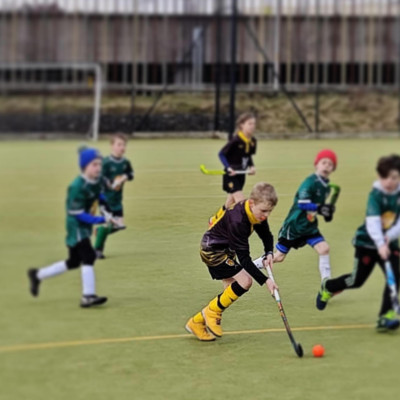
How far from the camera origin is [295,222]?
7.75m

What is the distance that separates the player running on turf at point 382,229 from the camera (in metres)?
5.68

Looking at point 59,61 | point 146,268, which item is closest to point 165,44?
point 59,61

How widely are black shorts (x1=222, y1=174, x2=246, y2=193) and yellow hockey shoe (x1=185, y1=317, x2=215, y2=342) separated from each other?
2122 mm

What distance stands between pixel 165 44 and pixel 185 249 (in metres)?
29.2

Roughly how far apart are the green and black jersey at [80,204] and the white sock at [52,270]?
6.1 inches

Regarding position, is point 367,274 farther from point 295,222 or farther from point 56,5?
point 56,5

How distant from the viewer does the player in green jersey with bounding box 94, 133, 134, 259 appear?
7746 mm

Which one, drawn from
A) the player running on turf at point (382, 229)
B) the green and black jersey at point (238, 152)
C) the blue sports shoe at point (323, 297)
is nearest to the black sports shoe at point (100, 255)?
the blue sports shoe at point (323, 297)

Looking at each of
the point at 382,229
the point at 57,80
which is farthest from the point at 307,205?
the point at 57,80

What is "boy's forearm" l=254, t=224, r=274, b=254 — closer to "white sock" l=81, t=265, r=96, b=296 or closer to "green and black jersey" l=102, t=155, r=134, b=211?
"white sock" l=81, t=265, r=96, b=296

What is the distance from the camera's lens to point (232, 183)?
1027 cm

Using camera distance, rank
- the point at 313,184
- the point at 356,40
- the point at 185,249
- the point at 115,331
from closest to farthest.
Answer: the point at 115,331 → the point at 313,184 → the point at 185,249 → the point at 356,40

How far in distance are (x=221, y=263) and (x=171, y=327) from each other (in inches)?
25.3

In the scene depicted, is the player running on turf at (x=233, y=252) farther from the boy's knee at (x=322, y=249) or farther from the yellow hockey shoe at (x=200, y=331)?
the boy's knee at (x=322, y=249)
